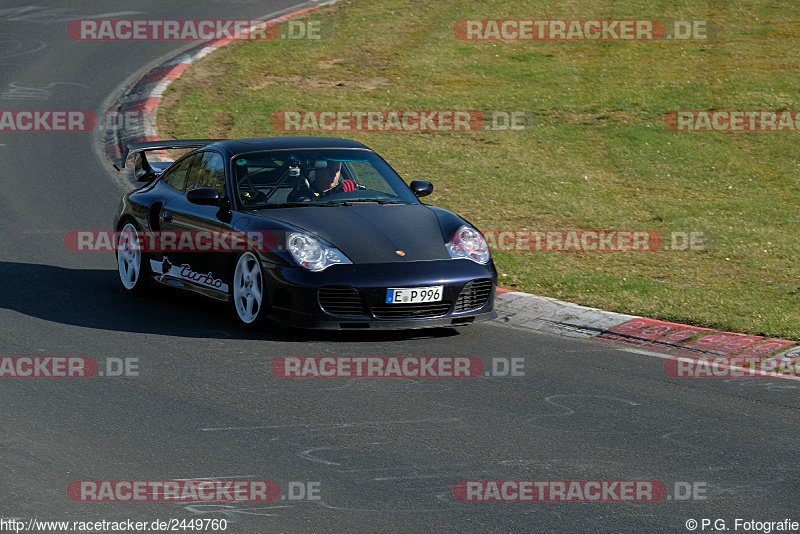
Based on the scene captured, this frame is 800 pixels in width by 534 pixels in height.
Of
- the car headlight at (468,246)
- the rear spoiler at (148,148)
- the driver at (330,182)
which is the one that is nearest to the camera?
the car headlight at (468,246)

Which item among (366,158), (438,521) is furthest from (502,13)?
(438,521)

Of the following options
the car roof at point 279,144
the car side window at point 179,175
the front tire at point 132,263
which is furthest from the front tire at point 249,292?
the car side window at point 179,175

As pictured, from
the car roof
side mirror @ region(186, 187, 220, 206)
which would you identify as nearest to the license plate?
side mirror @ region(186, 187, 220, 206)

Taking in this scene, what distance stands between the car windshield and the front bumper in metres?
1.01

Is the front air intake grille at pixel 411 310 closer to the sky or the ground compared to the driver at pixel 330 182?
closer to the ground

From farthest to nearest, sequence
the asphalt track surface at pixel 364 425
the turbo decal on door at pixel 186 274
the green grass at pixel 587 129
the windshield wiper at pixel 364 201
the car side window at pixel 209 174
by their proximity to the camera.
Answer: the green grass at pixel 587 129 → the car side window at pixel 209 174 → the windshield wiper at pixel 364 201 → the turbo decal on door at pixel 186 274 → the asphalt track surface at pixel 364 425

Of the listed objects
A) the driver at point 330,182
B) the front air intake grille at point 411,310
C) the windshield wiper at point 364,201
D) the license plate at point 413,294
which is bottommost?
the front air intake grille at point 411,310

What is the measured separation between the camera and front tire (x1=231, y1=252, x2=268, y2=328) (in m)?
8.55

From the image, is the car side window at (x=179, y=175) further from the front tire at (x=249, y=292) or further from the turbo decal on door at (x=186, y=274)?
the front tire at (x=249, y=292)

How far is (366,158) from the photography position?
9.83m

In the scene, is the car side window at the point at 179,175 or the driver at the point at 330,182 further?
the car side window at the point at 179,175

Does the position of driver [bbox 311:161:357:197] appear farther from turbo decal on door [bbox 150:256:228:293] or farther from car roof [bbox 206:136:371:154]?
turbo decal on door [bbox 150:256:228:293]

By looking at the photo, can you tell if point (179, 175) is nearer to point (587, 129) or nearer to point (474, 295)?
point (474, 295)

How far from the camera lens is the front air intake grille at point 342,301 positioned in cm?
820
